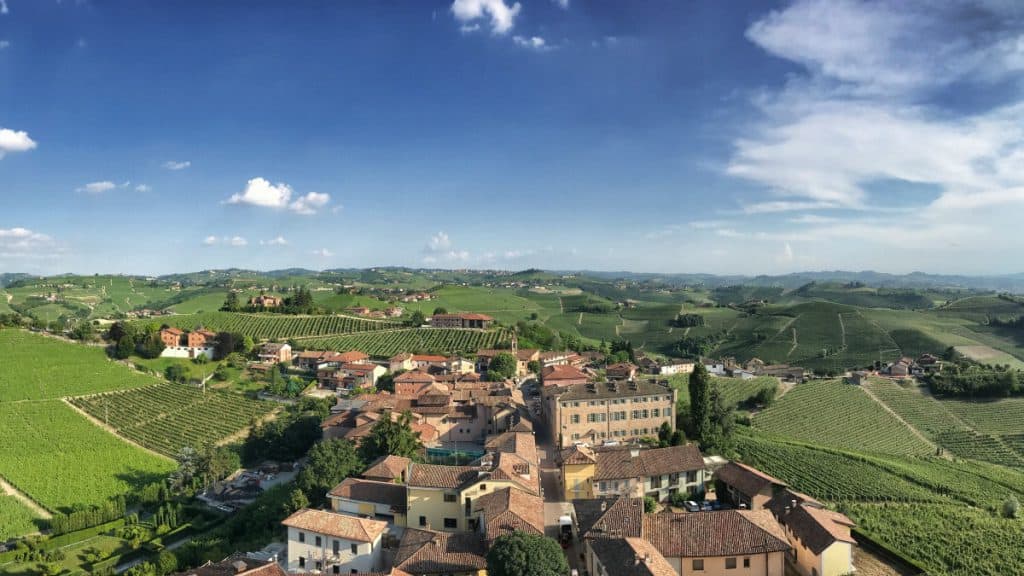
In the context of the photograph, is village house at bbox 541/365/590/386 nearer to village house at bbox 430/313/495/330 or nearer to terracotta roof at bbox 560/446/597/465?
terracotta roof at bbox 560/446/597/465

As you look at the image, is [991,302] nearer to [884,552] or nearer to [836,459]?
[836,459]

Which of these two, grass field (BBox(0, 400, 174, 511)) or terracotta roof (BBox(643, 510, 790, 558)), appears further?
grass field (BBox(0, 400, 174, 511))

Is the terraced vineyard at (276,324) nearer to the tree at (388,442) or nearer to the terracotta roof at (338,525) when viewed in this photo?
the tree at (388,442)

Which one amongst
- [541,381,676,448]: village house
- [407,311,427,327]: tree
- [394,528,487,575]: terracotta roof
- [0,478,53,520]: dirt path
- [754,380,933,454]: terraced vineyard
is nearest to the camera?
[394,528,487,575]: terracotta roof

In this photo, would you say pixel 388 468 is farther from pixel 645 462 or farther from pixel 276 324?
pixel 276 324

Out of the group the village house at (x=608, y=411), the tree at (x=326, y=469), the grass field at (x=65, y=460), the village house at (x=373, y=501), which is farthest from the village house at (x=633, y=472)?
the grass field at (x=65, y=460)

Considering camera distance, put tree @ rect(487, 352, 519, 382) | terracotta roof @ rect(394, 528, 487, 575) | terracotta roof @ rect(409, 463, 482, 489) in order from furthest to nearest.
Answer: tree @ rect(487, 352, 519, 382) < terracotta roof @ rect(409, 463, 482, 489) < terracotta roof @ rect(394, 528, 487, 575)

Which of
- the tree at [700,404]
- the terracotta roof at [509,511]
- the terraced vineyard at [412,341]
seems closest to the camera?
the terracotta roof at [509,511]

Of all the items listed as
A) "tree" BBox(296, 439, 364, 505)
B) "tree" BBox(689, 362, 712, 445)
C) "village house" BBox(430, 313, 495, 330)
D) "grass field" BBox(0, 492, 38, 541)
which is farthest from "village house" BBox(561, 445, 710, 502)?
"village house" BBox(430, 313, 495, 330)
